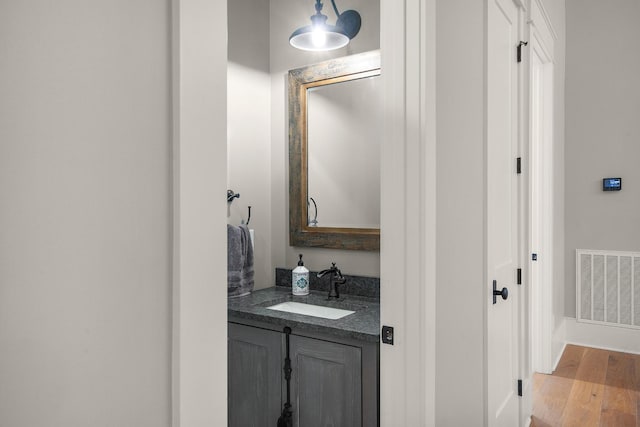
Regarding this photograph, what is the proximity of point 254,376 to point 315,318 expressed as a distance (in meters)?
0.43

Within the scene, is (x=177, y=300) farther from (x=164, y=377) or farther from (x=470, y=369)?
(x=470, y=369)

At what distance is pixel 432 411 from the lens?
1365 mm

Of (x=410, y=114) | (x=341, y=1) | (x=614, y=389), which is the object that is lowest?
(x=614, y=389)

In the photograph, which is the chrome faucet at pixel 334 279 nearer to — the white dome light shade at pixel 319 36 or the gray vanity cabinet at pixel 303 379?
the gray vanity cabinet at pixel 303 379

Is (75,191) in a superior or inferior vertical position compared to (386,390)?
superior

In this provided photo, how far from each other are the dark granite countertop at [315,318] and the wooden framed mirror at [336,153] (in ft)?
1.01

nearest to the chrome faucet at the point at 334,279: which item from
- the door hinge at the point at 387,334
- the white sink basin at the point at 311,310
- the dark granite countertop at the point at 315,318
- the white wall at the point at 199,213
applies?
the dark granite countertop at the point at 315,318

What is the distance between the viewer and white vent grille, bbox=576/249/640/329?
3547 millimetres

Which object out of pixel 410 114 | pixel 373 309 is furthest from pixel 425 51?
pixel 373 309

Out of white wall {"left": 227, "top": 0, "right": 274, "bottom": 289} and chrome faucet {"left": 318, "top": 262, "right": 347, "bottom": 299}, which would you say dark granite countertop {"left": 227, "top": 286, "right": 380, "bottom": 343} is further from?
white wall {"left": 227, "top": 0, "right": 274, "bottom": 289}

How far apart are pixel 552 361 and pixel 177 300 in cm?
342

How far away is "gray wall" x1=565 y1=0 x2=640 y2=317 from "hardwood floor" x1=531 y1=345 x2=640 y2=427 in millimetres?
505

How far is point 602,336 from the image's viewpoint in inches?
145

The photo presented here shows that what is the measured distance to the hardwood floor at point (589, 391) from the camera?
2553 mm
